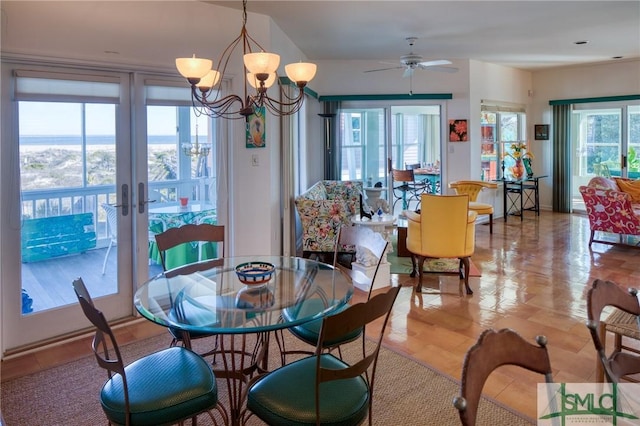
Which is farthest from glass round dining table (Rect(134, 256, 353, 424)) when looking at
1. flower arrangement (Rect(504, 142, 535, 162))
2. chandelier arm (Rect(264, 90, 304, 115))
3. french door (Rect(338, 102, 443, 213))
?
flower arrangement (Rect(504, 142, 535, 162))

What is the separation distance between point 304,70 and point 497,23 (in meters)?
3.78

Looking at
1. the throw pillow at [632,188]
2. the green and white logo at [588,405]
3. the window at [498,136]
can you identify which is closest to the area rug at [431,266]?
the green and white logo at [588,405]

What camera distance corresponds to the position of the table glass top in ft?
6.06

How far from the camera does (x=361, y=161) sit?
25.0 feet

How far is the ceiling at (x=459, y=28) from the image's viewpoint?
4.45m

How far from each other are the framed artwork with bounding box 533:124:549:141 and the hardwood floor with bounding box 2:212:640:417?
342 cm

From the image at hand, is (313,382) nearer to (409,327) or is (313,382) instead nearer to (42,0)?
(409,327)

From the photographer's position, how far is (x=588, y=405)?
6.02 feet

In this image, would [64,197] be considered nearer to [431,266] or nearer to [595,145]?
[431,266]

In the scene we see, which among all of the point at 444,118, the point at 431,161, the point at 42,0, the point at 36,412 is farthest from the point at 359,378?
the point at 431,161

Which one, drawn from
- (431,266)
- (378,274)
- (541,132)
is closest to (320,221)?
(378,274)

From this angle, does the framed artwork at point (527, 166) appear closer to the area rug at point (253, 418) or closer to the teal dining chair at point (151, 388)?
the area rug at point (253, 418)

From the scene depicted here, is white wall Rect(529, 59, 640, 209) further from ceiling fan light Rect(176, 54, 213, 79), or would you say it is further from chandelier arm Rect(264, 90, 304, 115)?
ceiling fan light Rect(176, 54, 213, 79)

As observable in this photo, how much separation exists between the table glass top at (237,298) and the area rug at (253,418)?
26.5 inches
